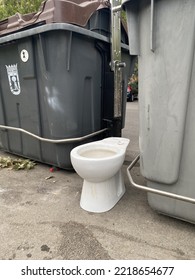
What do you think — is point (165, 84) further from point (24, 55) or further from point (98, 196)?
point (24, 55)

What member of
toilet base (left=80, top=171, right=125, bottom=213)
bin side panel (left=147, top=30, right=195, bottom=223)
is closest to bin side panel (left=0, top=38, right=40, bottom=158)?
toilet base (left=80, top=171, right=125, bottom=213)

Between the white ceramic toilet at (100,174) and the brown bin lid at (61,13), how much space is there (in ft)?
3.32

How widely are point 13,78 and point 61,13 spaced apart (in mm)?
805

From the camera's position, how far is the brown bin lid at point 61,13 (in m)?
1.70

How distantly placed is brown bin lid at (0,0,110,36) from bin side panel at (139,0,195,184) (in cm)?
79

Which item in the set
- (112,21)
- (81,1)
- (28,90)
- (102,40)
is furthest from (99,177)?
(81,1)

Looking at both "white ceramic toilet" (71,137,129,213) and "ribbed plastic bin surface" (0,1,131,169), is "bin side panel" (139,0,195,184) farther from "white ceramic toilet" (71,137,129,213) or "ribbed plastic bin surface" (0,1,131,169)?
"ribbed plastic bin surface" (0,1,131,169)

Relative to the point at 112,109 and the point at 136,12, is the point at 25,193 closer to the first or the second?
the point at 112,109

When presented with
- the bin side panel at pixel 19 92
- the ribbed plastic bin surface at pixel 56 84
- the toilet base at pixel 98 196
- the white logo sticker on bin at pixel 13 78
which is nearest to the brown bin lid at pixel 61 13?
the ribbed plastic bin surface at pixel 56 84

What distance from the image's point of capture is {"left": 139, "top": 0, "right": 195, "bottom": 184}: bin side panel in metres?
1.02

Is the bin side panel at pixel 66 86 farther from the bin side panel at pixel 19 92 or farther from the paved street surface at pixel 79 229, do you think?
the paved street surface at pixel 79 229

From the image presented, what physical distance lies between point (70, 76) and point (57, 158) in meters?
0.74

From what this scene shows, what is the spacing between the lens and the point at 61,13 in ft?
5.59

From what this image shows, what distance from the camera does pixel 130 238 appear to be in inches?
48.5
